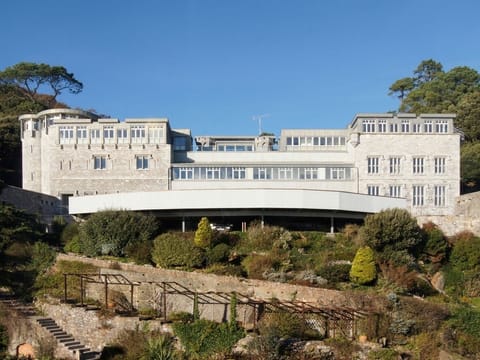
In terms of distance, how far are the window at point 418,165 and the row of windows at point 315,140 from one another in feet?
21.8

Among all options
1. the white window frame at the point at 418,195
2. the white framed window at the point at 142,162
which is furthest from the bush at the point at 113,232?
the white window frame at the point at 418,195

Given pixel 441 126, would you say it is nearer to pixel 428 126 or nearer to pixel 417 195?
pixel 428 126

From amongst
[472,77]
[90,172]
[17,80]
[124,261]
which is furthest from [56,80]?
[472,77]

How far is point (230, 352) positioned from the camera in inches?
867

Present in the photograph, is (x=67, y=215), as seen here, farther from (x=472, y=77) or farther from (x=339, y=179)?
(x=472, y=77)

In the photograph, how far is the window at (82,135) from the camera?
4716 centimetres

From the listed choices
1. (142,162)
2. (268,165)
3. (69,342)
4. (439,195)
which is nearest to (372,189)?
(439,195)

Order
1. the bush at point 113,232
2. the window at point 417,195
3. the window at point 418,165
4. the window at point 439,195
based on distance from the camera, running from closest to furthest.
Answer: the bush at point 113,232, the window at point 439,195, the window at point 417,195, the window at point 418,165

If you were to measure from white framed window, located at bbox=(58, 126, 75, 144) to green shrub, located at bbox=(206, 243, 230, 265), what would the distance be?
1997 centimetres

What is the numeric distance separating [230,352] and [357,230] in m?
17.9

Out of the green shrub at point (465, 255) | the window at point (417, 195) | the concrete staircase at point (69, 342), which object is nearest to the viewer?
the concrete staircase at point (69, 342)

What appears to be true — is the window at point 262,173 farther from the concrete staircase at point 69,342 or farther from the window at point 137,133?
the concrete staircase at point 69,342

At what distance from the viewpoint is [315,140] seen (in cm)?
5088

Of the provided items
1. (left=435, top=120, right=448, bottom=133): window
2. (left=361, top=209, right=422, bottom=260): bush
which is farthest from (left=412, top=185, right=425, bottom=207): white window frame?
(left=361, top=209, right=422, bottom=260): bush
